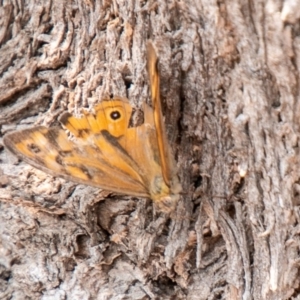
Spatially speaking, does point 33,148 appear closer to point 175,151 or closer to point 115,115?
point 115,115

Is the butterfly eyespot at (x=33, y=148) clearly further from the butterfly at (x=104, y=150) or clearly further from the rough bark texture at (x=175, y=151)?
the rough bark texture at (x=175, y=151)

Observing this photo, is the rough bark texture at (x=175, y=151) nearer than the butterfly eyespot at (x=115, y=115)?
Yes

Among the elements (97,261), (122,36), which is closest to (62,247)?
(97,261)

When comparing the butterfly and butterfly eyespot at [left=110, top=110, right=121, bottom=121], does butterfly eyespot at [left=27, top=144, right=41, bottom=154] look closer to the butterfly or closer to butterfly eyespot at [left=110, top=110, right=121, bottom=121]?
the butterfly

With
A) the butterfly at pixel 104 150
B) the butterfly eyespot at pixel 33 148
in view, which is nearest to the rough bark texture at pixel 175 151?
the butterfly at pixel 104 150

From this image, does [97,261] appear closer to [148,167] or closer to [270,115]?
[148,167]

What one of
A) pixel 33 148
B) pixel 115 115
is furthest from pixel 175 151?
pixel 33 148
